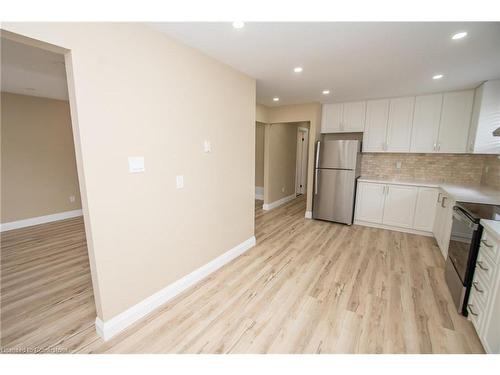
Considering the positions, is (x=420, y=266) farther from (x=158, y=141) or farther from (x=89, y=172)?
(x=89, y=172)

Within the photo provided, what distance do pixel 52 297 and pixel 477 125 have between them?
18.6ft

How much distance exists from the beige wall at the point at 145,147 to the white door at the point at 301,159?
13.9 ft

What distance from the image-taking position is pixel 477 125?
10.1ft

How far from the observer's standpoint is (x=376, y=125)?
409 centimetres

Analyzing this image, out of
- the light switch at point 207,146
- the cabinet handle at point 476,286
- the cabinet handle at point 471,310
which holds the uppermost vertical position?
the light switch at point 207,146

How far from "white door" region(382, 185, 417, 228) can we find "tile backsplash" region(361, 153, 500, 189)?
1.94ft

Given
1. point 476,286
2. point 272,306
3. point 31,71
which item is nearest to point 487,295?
point 476,286

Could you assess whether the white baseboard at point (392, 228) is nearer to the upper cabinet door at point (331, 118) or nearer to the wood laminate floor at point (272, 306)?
the wood laminate floor at point (272, 306)

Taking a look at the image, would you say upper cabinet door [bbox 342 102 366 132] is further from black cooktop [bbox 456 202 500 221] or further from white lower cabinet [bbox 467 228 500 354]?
white lower cabinet [bbox 467 228 500 354]

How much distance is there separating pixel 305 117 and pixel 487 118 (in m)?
2.67

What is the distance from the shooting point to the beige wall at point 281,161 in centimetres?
516

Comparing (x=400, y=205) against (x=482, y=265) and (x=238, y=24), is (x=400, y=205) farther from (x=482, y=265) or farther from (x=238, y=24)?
(x=238, y=24)

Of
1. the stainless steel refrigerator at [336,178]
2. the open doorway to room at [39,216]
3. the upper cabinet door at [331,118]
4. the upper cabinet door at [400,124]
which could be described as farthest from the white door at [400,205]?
the open doorway to room at [39,216]

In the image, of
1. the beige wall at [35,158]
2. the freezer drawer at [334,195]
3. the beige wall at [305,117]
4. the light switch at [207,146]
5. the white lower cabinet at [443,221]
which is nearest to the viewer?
the light switch at [207,146]
